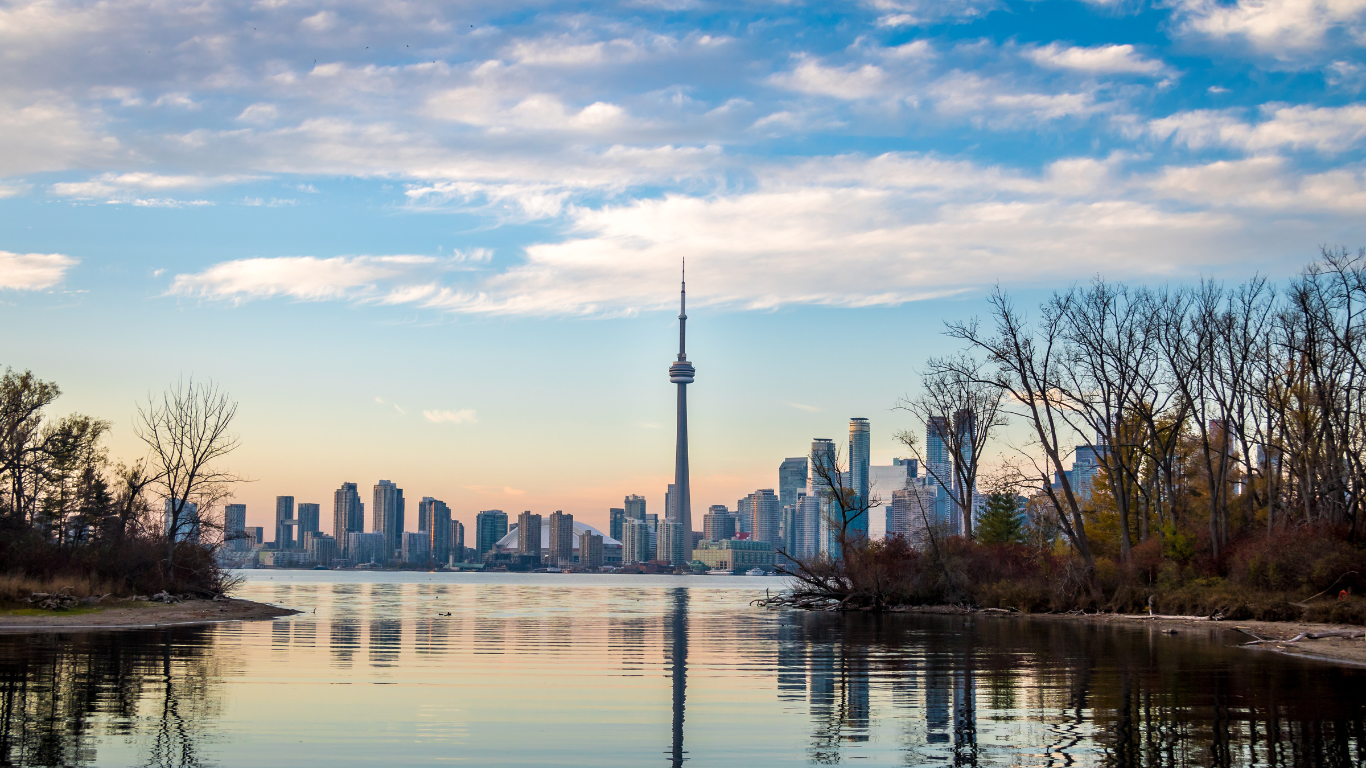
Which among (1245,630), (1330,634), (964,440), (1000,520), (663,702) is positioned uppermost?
(964,440)

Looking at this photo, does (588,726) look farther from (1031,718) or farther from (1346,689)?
(1346,689)

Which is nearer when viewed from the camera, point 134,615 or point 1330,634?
point 1330,634

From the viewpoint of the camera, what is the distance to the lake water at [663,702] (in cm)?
1397

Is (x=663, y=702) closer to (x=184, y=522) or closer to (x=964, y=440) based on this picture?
(x=184, y=522)

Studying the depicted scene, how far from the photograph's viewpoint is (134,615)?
4191 centimetres

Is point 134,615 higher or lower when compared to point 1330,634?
lower

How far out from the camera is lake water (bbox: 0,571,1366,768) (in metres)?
14.0

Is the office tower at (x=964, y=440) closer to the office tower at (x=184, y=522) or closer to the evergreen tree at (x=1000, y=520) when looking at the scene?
the evergreen tree at (x=1000, y=520)

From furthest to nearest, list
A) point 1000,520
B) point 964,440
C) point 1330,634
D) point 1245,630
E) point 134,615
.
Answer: point 1000,520 → point 964,440 → point 134,615 → point 1245,630 → point 1330,634

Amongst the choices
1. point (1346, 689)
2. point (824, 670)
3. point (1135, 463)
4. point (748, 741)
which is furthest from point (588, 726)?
point (1135, 463)

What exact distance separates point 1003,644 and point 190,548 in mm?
37398

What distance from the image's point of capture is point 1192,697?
19.3m

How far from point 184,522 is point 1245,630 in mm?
44414

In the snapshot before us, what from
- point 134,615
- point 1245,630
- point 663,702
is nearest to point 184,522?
point 134,615
